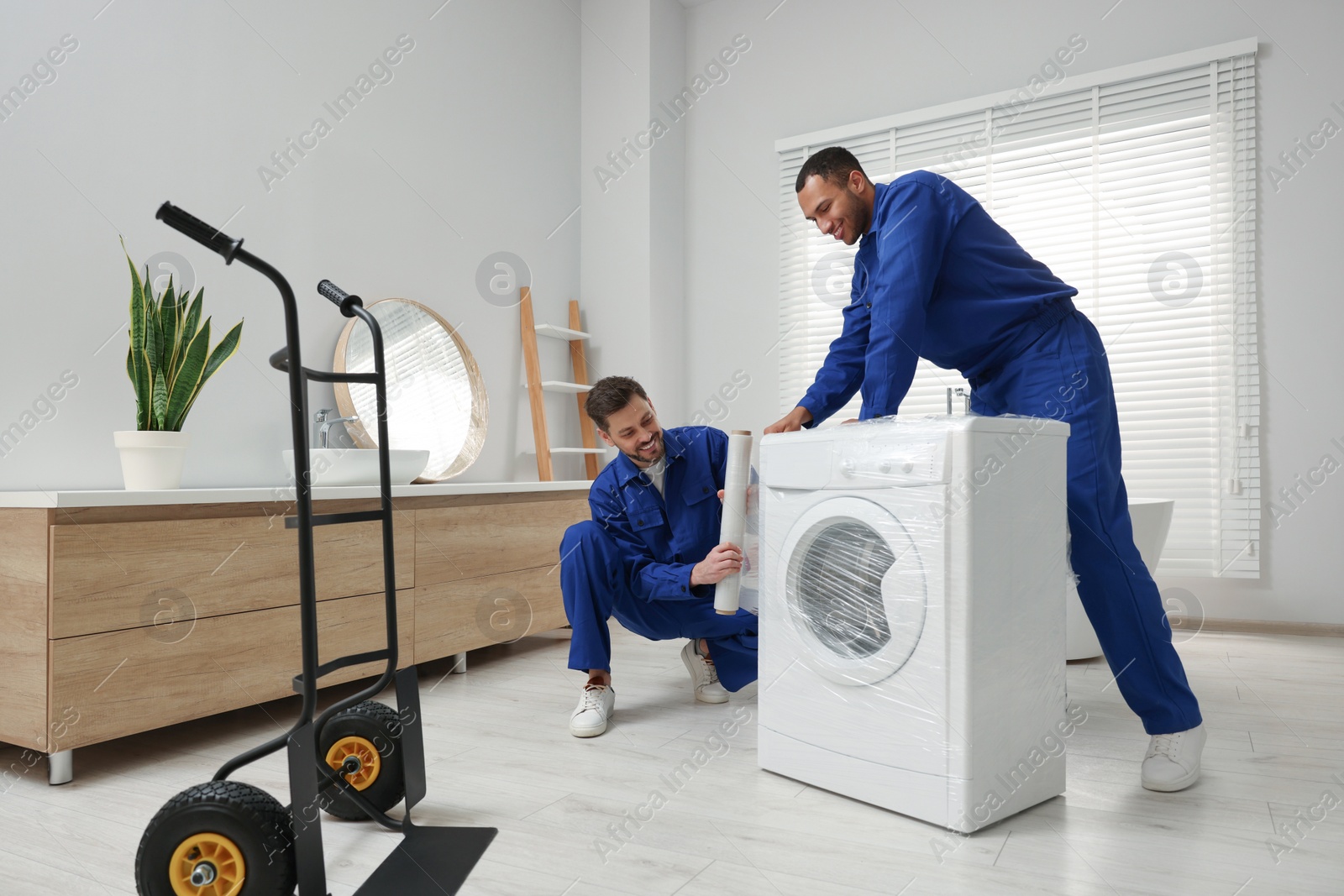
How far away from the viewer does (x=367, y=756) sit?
154 cm

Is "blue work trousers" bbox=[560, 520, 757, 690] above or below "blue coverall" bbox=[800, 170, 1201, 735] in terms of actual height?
below

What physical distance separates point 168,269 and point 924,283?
2059 mm

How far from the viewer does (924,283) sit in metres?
1.71

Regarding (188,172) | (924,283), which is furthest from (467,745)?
(188,172)

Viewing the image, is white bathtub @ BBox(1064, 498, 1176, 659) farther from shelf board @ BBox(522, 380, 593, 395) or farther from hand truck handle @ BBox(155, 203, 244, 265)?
hand truck handle @ BBox(155, 203, 244, 265)

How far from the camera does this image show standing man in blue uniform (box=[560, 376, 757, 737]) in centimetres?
214

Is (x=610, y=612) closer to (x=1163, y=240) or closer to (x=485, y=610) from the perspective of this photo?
(x=485, y=610)

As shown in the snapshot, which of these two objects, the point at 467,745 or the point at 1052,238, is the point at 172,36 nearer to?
the point at 467,745

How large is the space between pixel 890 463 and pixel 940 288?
1.61 feet
